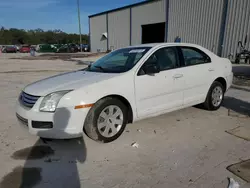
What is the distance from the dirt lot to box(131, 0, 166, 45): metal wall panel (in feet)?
69.9

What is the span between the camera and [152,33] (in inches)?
1163

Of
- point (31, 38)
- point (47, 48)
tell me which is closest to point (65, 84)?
point (47, 48)

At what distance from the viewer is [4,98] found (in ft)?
19.8

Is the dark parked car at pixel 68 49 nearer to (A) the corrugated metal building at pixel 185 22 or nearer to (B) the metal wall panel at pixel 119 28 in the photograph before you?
(A) the corrugated metal building at pixel 185 22

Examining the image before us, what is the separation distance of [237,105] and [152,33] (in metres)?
25.9

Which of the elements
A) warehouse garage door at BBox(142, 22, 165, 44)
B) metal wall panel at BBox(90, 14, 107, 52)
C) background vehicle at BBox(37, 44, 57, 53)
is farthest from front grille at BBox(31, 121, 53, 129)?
background vehicle at BBox(37, 44, 57, 53)

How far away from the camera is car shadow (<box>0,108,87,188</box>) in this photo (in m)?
2.38

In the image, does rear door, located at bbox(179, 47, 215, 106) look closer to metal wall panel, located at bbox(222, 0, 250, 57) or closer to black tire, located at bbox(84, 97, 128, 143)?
black tire, located at bbox(84, 97, 128, 143)

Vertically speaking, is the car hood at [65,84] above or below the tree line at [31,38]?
below

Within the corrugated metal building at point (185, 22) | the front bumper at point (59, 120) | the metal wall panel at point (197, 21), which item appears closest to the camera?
the front bumper at point (59, 120)

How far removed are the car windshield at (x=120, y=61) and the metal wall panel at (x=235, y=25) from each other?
14979mm

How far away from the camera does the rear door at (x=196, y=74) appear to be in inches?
159

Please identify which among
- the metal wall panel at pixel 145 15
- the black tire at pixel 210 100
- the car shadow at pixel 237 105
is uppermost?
the metal wall panel at pixel 145 15

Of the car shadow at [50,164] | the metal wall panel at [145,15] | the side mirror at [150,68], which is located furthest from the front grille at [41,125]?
the metal wall panel at [145,15]
